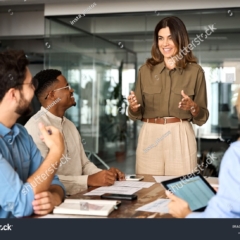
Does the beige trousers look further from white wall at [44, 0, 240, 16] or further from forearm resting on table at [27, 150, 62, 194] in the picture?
white wall at [44, 0, 240, 16]

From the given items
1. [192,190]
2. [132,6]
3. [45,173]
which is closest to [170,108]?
[192,190]

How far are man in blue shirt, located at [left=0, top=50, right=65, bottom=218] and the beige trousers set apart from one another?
1353 millimetres

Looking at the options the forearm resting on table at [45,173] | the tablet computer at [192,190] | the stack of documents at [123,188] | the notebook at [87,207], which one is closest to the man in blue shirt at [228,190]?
the tablet computer at [192,190]

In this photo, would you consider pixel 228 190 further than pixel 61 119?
No

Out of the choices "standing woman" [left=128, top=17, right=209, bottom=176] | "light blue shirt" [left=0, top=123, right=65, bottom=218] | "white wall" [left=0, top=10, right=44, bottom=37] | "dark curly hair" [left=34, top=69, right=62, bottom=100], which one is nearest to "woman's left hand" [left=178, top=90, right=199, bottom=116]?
"standing woman" [left=128, top=17, right=209, bottom=176]

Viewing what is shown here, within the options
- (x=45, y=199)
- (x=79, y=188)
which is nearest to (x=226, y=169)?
(x=45, y=199)

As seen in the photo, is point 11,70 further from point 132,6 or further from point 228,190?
point 132,6

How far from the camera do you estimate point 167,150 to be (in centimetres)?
357

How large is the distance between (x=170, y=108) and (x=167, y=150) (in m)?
0.33

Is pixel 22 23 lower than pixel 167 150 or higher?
higher

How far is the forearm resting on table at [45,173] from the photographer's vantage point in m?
2.03

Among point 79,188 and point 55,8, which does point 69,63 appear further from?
point 79,188

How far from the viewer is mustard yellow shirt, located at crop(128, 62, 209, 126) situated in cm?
360

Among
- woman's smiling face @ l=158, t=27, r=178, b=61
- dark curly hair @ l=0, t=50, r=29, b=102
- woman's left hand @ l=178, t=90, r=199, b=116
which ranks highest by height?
woman's smiling face @ l=158, t=27, r=178, b=61
